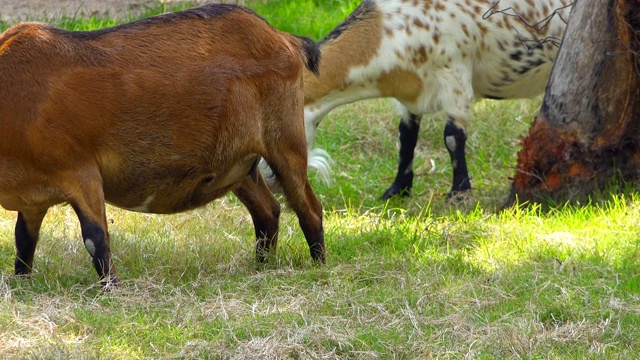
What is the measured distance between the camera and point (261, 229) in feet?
19.6

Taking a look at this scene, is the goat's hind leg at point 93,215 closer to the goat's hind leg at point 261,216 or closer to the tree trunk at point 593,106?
the goat's hind leg at point 261,216

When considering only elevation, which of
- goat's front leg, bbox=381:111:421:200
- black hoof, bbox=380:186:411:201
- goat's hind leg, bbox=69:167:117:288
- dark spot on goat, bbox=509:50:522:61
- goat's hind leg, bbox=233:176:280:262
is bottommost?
black hoof, bbox=380:186:411:201

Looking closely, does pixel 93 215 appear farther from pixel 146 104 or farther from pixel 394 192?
pixel 394 192

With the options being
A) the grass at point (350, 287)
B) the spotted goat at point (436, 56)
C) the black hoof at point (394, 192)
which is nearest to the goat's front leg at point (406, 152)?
the black hoof at point (394, 192)

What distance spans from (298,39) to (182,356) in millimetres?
2057

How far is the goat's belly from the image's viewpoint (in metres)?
5.20

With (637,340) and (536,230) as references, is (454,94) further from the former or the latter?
(637,340)

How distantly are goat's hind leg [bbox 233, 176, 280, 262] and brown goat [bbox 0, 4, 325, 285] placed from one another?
25cm

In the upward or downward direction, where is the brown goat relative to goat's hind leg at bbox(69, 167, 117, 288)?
upward

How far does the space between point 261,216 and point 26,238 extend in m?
1.27

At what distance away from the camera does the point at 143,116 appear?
5109 millimetres

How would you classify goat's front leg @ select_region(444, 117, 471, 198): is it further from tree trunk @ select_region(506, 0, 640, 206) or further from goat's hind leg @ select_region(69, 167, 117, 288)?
goat's hind leg @ select_region(69, 167, 117, 288)

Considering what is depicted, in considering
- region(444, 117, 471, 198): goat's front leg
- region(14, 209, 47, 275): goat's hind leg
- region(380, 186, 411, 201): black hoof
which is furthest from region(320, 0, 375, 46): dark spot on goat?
region(14, 209, 47, 275): goat's hind leg

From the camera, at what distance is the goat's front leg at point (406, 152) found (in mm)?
8285
